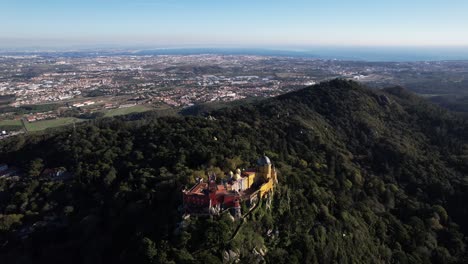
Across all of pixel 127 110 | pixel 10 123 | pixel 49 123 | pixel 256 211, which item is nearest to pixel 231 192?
pixel 256 211

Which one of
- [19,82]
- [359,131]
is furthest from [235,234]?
[19,82]

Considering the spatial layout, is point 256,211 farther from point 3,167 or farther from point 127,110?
point 127,110

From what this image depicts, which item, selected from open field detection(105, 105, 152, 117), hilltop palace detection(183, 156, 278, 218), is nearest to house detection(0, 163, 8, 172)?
hilltop palace detection(183, 156, 278, 218)

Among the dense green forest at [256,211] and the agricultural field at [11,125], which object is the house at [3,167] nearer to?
the dense green forest at [256,211]

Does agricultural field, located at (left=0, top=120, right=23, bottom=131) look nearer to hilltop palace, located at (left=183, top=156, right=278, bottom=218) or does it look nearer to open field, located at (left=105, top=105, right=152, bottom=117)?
open field, located at (left=105, top=105, right=152, bottom=117)

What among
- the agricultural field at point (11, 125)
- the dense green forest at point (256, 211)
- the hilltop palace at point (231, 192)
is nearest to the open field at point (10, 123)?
the agricultural field at point (11, 125)

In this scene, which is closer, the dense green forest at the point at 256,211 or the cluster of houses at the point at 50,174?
the dense green forest at the point at 256,211
